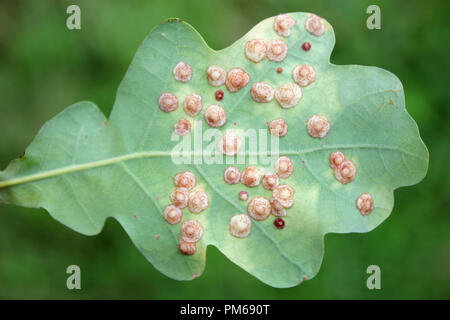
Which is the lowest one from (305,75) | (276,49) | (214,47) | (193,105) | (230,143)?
(230,143)

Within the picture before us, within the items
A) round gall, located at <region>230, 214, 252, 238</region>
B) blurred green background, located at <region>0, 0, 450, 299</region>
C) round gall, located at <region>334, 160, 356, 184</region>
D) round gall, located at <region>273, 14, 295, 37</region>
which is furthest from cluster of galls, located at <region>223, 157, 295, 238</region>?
blurred green background, located at <region>0, 0, 450, 299</region>

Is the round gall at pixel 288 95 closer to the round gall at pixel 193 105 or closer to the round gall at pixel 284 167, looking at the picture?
the round gall at pixel 284 167

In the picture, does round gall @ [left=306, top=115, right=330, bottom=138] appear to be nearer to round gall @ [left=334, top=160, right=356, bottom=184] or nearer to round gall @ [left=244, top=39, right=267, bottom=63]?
round gall @ [left=334, top=160, right=356, bottom=184]

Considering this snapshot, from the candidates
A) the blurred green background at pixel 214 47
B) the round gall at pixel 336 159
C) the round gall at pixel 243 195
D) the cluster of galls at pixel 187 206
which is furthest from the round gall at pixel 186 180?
the blurred green background at pixel 214 47

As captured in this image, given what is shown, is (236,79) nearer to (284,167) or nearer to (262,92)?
(262,92)

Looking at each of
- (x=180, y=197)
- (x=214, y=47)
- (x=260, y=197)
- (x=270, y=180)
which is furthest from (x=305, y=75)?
(x=214, y=47)

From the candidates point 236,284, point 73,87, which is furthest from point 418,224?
point 73,87
